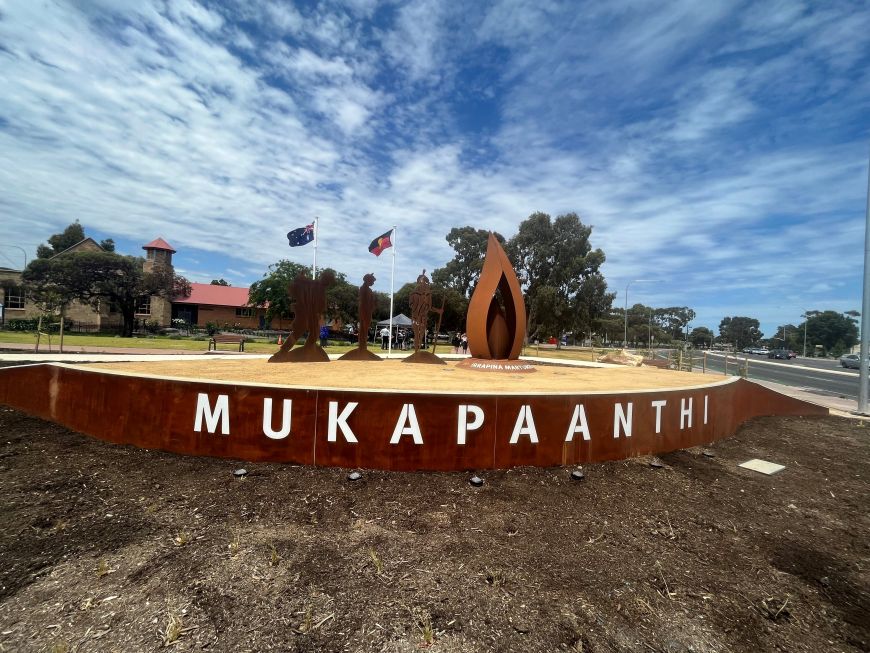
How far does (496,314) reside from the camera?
13242mm

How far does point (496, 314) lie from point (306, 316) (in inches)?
226

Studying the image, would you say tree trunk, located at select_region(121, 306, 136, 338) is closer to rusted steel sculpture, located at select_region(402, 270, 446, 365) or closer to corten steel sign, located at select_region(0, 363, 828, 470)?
rusted steel sculpture, located at select_region(402, 270, 446, 365)

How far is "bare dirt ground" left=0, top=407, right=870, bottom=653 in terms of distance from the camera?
2970 millimetres

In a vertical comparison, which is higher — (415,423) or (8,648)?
(415,423)

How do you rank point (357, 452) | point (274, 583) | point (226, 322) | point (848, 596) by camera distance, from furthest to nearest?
point (226, 322), point (357, 452), point (848, 596), point (274, 583)

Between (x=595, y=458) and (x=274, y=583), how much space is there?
4.13 meters

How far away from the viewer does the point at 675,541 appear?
4.17 m

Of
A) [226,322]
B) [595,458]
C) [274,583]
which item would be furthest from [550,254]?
[226,322]

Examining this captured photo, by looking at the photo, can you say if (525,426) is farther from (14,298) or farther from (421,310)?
(14,298)

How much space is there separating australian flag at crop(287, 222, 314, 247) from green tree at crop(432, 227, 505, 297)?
25.9m

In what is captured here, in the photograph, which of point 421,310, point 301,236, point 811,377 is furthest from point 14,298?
point 811,377

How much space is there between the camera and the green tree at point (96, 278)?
4106 cm

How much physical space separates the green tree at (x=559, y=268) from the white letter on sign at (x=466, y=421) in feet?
115

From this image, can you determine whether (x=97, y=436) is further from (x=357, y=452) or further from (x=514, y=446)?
(x=514, y=446)
